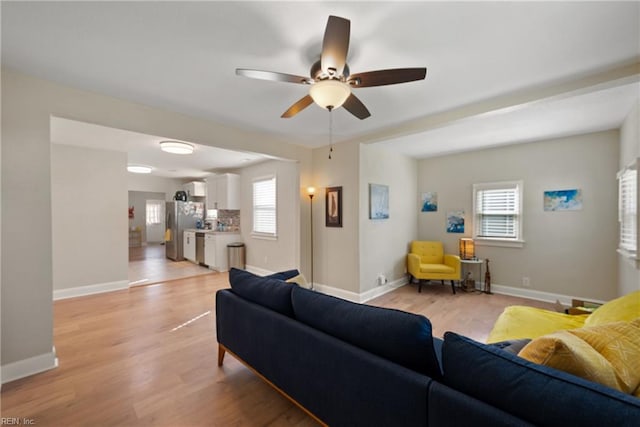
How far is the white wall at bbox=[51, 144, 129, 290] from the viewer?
13.9 ft

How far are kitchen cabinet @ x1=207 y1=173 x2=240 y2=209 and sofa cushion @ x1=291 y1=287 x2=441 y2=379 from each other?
17.3 feet

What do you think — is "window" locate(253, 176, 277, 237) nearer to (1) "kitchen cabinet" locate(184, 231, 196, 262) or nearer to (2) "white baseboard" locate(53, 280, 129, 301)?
(1) "kitchen cabinet" locate(184, 231, 196, 262)

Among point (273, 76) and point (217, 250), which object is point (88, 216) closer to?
point (217, 250)

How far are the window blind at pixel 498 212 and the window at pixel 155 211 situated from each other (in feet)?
37.7

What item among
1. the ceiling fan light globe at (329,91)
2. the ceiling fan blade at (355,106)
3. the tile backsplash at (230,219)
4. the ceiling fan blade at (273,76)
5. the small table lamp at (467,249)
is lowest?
the small table lamp at (467,249)

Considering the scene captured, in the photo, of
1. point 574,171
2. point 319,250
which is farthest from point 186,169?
point 574,171

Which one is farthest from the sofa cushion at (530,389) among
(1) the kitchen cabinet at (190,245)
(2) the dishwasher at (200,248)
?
(1) the kitchen cabinet at (190,245)

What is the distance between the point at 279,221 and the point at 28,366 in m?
3.87

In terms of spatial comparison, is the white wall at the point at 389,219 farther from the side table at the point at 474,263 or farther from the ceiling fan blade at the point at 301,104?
the ceiling fan blade at the point at 301,104

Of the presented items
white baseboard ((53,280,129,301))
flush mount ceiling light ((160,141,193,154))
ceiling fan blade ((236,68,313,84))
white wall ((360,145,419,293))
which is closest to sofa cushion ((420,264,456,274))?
white wall ((360,145,419,293))

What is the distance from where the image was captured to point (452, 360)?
41.9 inches

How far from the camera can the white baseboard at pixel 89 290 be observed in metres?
4.18

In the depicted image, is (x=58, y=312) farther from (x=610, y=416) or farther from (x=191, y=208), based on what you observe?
(x=610, y=416)

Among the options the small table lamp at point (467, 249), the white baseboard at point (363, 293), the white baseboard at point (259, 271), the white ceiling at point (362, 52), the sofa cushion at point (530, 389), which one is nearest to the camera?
the sofa cushion at point (530, 389)
